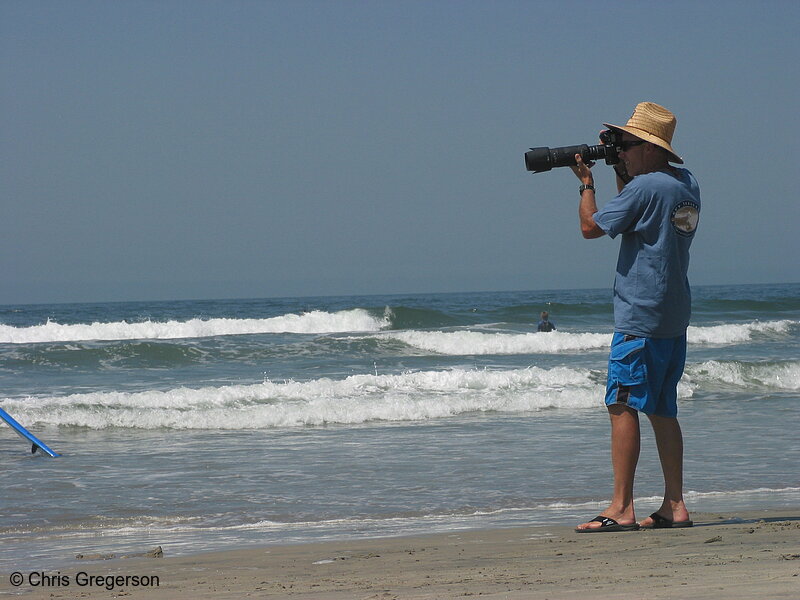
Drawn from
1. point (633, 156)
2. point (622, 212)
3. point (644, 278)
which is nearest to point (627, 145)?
point (633, 156)

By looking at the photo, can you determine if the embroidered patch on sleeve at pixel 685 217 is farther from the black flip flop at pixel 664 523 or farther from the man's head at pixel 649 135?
the black flip flop at pixel 664 523

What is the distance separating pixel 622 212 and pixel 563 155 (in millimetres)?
385

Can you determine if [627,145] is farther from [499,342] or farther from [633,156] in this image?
[499,342]

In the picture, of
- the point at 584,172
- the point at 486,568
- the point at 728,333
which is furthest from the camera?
the point at 728,333

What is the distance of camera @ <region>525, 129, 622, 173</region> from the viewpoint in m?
3.81

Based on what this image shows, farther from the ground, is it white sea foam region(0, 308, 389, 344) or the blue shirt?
the blue shirt

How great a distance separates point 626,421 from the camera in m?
3.77

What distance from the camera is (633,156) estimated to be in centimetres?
379

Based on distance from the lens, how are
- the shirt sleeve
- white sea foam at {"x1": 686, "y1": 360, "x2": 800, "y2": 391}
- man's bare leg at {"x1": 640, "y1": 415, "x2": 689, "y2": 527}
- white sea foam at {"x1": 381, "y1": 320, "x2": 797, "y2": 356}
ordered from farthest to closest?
white sea foam at {"x1": 381, "y1": 320, "x2": 797, "y2": 356} < white sea foam at {"x1": 686, "y1": 360, "x2": 800, "y2": 391} < man's bare leg at {"x1": 640, "y1": 415, "x2": 689, "y2": 527} < the shirt sleeve

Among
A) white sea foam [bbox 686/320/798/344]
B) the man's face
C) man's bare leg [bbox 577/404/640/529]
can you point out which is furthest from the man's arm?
white sea foam [bbox 686/320/798/344]

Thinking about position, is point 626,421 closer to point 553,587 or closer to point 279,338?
point 553,587

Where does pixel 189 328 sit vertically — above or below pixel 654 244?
below

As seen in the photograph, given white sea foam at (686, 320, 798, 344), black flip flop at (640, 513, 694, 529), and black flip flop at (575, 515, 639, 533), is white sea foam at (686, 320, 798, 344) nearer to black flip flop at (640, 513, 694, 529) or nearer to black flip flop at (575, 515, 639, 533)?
black flip flop at (640, 513, 694, 529)

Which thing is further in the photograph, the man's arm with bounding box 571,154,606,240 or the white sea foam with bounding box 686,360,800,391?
the white sea foam with bounding box 686,360,800,391
